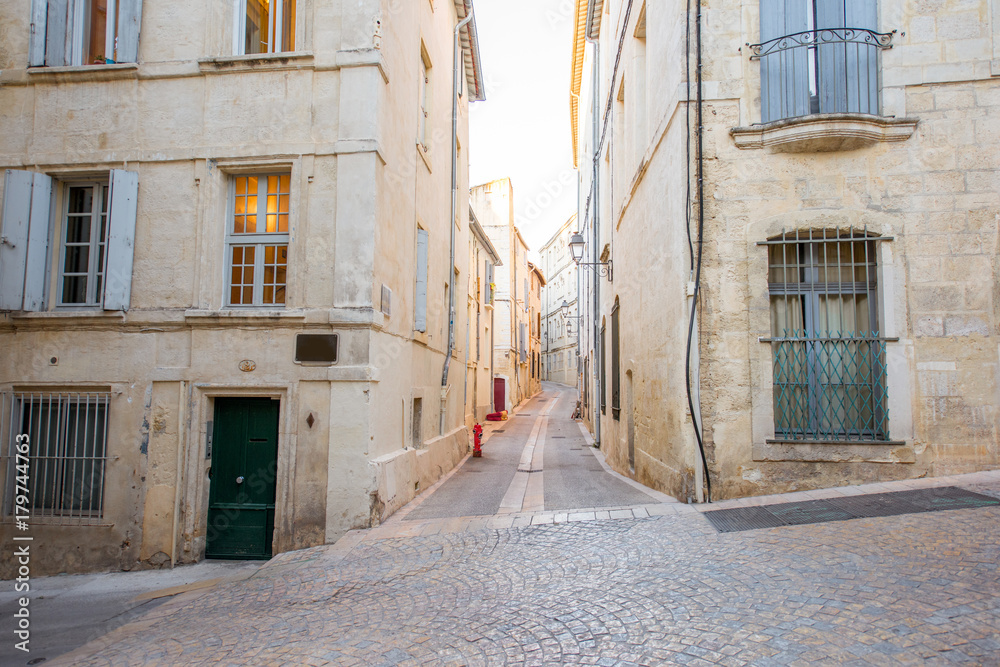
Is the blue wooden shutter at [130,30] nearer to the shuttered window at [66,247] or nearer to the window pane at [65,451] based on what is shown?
the shuttered window at [66,247]

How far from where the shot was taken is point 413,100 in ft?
32.2

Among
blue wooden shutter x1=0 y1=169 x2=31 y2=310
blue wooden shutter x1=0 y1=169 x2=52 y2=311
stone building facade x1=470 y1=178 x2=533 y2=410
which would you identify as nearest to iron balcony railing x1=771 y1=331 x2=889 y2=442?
blue wooden shutter x1=0 y1=169 x2=52 y2=311

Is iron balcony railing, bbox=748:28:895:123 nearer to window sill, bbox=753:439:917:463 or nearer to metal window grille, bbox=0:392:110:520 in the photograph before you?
window sill, bbox=753:439:917:463

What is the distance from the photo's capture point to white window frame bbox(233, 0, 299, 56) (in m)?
8.14

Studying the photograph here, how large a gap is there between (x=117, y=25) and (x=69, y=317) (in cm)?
405

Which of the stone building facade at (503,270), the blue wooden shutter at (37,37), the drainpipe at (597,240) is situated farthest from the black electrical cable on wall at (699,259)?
the stone building facade at (503,270)

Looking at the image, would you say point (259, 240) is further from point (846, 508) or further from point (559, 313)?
point (559, 313)

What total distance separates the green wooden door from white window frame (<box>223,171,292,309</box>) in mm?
1285

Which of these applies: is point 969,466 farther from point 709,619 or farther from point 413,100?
point 413,100

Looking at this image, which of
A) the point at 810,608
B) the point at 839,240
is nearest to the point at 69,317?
the point at 810,608

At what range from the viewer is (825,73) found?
284 inches

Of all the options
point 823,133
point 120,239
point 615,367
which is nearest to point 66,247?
point 120,239

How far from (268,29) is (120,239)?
3.40 meters

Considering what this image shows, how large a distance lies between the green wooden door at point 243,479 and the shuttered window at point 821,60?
715 cm
